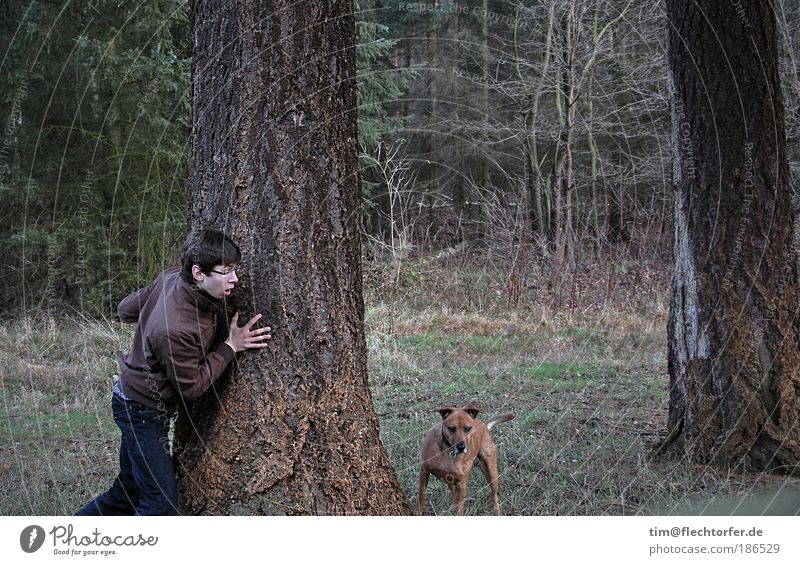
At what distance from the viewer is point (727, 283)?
175 inches

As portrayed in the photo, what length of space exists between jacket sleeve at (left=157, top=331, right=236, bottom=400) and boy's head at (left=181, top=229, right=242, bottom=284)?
0.88 feet

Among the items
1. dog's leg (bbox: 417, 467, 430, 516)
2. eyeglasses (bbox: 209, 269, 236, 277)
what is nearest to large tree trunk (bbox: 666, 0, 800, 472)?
dog's leg (bbox: 417, 467, 430, 516)

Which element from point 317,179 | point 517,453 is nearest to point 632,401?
point 517,453

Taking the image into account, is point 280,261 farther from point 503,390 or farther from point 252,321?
point 503,390

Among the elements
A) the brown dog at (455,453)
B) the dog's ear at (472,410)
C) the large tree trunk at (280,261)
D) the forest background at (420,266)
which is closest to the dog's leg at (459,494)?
the brown dog at (455,453)

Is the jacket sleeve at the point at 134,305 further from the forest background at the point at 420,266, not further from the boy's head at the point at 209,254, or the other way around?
the forest background at the point at 420,266

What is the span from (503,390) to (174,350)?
401 cm

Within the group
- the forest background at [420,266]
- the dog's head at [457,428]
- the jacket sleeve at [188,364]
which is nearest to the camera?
the jacket sleeve at [188,364]

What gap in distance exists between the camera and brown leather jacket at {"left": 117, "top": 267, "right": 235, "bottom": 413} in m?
3.20

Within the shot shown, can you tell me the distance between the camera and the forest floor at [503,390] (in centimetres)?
421

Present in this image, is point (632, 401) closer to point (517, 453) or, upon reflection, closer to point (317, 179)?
point (517, 453)

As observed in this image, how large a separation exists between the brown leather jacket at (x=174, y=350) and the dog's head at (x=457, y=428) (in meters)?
Result: 1.30

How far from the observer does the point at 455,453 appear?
3.91 meters

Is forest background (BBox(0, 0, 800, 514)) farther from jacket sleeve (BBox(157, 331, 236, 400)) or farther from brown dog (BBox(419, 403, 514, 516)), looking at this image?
jacket sleeve (BBox(157, 331, 236, 400))
